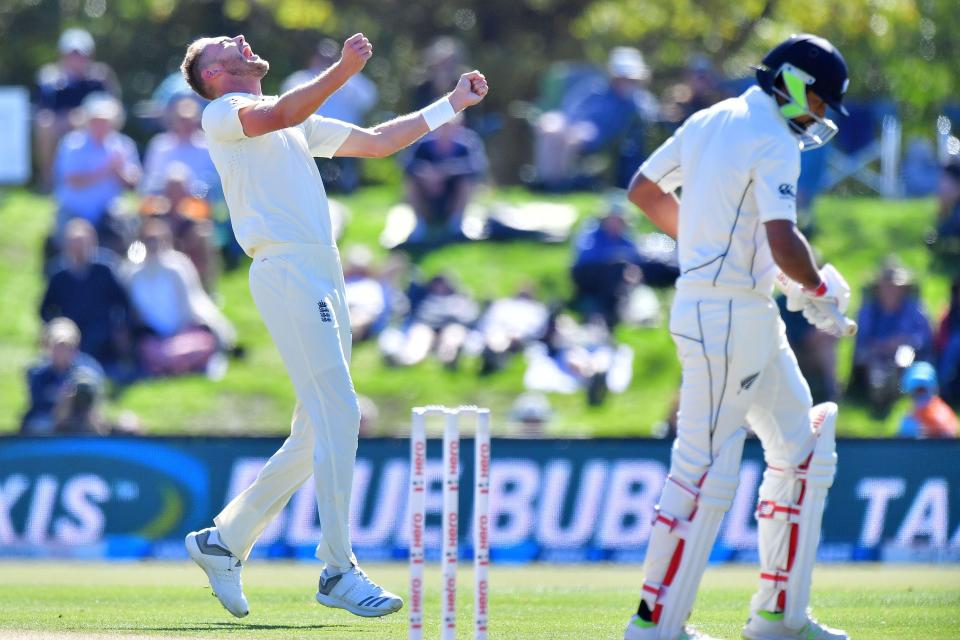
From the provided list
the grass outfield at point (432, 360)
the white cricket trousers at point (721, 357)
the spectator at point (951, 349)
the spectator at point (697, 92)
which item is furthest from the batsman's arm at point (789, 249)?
the spectator at point (697, 92)

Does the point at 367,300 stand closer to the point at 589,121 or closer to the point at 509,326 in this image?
the point at 509,326

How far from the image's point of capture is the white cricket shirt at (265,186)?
21.5 feet

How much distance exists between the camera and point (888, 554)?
1052cm

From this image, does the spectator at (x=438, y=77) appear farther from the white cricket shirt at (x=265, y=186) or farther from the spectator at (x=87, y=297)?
the white cricket shirt at (x=265, y=186)

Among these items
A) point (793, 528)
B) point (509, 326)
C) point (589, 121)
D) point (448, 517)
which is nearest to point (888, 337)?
point (509, 326)

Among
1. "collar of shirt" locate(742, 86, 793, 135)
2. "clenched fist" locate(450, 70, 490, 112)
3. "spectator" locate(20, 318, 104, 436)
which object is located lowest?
"spectator" locate(20, 318, 104, 436)

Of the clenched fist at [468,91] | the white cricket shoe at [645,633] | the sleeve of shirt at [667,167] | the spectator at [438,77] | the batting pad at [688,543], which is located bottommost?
the white cricket shoe at [645,633]

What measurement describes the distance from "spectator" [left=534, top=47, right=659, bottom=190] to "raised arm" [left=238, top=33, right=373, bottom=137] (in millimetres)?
10925

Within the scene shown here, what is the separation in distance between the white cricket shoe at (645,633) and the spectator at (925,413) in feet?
20.7

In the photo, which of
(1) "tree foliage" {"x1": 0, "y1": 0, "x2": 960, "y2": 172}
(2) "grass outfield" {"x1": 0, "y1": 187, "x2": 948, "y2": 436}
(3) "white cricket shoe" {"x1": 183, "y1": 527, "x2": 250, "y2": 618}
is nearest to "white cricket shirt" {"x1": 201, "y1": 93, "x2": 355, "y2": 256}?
(3) "white cricket shoe" {"x1": 183, "y1": 527, "x2": 250, "y2": 618}

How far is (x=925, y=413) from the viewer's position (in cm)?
1209

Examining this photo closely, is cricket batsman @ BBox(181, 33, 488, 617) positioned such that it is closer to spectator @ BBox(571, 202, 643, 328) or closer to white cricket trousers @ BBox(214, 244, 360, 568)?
white cricket trousers @ BBox(214, 244, 360, 568)

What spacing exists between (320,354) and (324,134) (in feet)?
3.17

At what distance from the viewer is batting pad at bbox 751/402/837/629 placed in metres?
6.18
